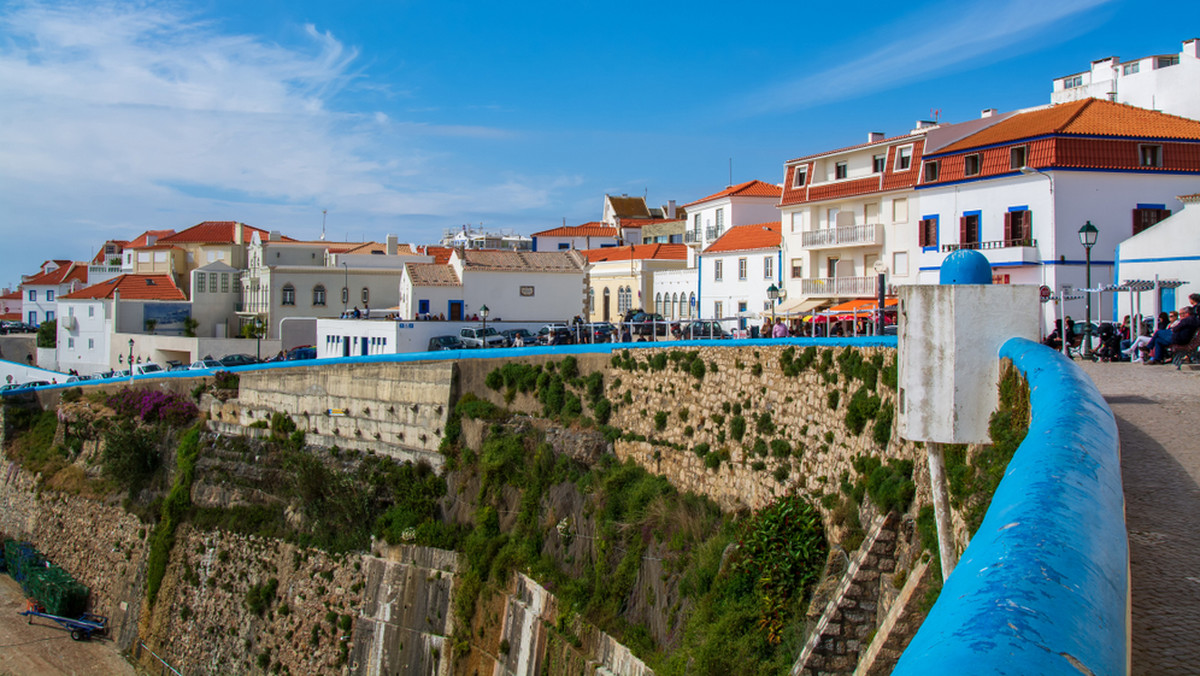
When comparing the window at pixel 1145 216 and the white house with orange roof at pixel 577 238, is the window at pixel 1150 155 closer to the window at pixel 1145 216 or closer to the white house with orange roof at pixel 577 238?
the window at pixel 1145 216

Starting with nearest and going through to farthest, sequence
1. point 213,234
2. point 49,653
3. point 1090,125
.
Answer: point 49,653, point 1090,125, point 213,234

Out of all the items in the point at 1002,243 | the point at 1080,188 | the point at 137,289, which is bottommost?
the point at 1002,243

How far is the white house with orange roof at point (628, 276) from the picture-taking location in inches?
2035

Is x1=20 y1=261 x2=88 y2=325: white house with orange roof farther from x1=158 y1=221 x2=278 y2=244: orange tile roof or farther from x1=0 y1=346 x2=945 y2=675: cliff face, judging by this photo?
x1=0 y1=346 x2=945 y2=675: cliff face

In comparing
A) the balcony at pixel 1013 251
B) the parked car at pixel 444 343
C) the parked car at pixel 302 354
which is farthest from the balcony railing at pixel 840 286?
the parked car at pixel 302 354

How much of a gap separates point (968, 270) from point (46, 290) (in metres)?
A: 101

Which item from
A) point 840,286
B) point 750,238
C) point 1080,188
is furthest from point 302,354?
point 1080,188

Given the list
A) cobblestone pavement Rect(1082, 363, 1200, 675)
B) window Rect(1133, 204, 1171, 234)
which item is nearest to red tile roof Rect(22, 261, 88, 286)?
window Rect(1133, 204, 1171, 234)

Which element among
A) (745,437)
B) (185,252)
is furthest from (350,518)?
(185,252)

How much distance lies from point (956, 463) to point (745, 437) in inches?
255

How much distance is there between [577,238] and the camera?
73250mm

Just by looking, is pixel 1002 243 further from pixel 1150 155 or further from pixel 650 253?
pixel 650 253

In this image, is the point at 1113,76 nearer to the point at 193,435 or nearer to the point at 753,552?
the point at 753,552

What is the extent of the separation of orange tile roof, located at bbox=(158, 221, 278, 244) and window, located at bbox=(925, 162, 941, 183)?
51.0 meters
